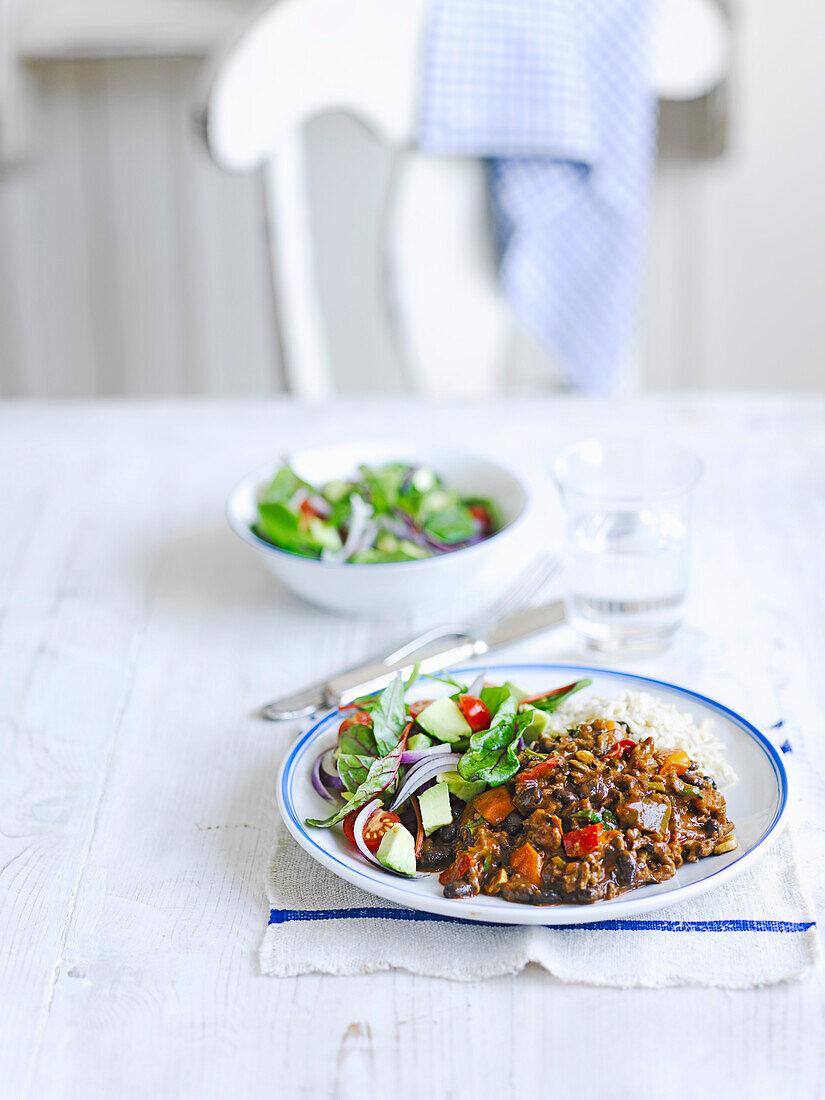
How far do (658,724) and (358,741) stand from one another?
182 millimetres

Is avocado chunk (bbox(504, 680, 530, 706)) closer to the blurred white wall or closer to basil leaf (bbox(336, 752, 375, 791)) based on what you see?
basil leaf (bbox(336, 752, 375, 791))

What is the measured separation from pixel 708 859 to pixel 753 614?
398mm

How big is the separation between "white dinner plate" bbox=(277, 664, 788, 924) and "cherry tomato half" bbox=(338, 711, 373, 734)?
29 millimetres

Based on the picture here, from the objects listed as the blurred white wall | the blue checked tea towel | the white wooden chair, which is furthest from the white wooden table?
the blurred white wall

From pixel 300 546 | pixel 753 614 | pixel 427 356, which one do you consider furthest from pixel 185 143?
pixel 753 614

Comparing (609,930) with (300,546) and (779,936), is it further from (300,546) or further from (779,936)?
(300,546)

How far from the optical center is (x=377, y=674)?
2.86ft

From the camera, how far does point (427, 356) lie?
5.90 feet

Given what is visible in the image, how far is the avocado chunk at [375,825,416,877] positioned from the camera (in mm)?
615

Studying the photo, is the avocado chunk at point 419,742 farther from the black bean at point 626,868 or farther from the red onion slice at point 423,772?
the black bean at point 626,868

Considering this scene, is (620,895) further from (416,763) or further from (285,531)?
(285,531)

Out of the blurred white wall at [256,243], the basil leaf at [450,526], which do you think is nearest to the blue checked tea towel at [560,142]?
the blurred white wall at [256,243]

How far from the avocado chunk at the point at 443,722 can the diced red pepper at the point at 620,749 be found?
0.08 m

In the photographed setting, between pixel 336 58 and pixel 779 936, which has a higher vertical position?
pixel 336 58
